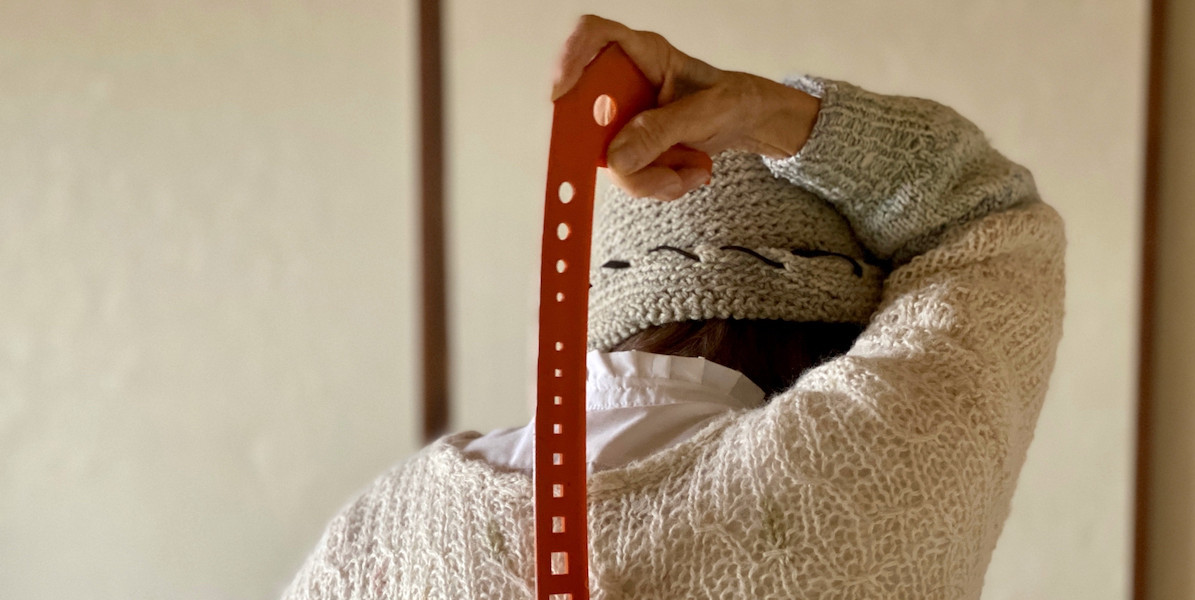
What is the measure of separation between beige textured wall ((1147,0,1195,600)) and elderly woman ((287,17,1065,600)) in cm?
56

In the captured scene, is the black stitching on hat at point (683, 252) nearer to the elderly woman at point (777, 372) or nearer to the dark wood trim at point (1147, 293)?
the elderly woman at point (777, 372)

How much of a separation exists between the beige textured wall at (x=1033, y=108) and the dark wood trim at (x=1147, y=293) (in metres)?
0.01

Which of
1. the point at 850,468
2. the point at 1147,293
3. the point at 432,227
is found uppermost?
the point at 432,227

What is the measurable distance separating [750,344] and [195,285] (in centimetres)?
101

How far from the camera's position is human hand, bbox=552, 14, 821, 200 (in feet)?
1.45

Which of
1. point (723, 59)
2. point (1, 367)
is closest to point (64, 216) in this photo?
point (1, 367)

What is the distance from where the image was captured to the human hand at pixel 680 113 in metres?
0.44

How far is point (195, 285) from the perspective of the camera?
130 cm

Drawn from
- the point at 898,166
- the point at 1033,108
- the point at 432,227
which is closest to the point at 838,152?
the point at 898,166

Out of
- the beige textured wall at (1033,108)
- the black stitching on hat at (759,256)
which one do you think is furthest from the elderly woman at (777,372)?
the beige textured wall at (1033,108)

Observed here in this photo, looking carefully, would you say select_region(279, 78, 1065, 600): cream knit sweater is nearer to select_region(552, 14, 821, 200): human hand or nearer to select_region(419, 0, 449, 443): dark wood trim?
select_region(552, 14, 821, 200): human hand

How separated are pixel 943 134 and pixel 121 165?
1.19 metres

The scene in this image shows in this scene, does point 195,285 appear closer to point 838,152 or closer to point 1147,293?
point 838,152

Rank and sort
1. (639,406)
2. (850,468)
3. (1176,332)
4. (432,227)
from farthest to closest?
(432,227) → (1176,332) → (639,406) → (850,468)
